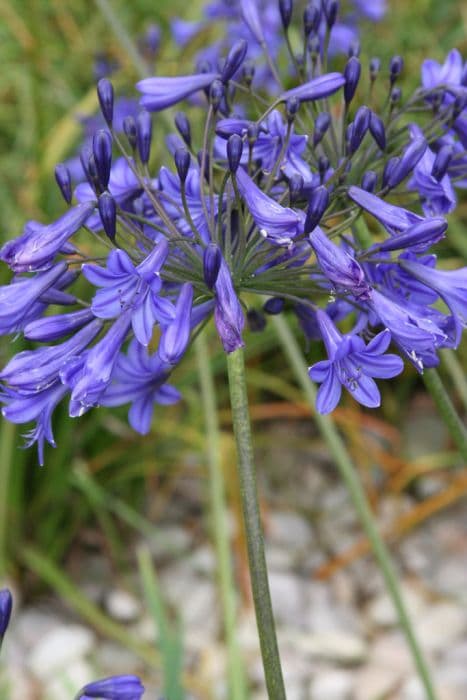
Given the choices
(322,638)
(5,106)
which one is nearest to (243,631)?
(322,638)

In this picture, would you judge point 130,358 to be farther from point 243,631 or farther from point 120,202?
point 243,631

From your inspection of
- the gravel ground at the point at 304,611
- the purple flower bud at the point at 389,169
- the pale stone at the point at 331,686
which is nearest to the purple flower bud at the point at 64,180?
the purple flower bud at the point at 389,169

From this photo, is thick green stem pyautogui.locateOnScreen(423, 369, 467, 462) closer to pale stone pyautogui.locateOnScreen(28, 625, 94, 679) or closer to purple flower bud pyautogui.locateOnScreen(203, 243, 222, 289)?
purple flower bud pyautogui.locateOnScreen(203, 243, 222, 289)

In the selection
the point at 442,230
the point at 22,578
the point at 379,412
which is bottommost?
the point at 22,578

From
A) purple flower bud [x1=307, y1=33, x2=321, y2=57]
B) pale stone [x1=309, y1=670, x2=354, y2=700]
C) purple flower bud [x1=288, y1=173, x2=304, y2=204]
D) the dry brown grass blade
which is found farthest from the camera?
the dry brown grass blade

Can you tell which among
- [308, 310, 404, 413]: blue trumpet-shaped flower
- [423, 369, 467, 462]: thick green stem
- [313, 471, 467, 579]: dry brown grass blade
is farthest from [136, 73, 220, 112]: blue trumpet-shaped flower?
[313, 471, 467, 579]: dry brown grass blade

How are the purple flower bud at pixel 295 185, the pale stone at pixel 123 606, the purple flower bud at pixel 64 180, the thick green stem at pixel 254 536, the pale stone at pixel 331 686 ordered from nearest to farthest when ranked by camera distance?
1. the thick green stem at pixel 254 536
2. the purple flower bud at pixel 295 185
3. the purple flower bud at pixel 64 180
4. the pale stone at pixel 331 686
5. the pale stone at pixel 123 606

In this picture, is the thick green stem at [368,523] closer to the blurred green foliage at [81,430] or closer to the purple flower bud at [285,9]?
the purple flower bud at [285,9]
